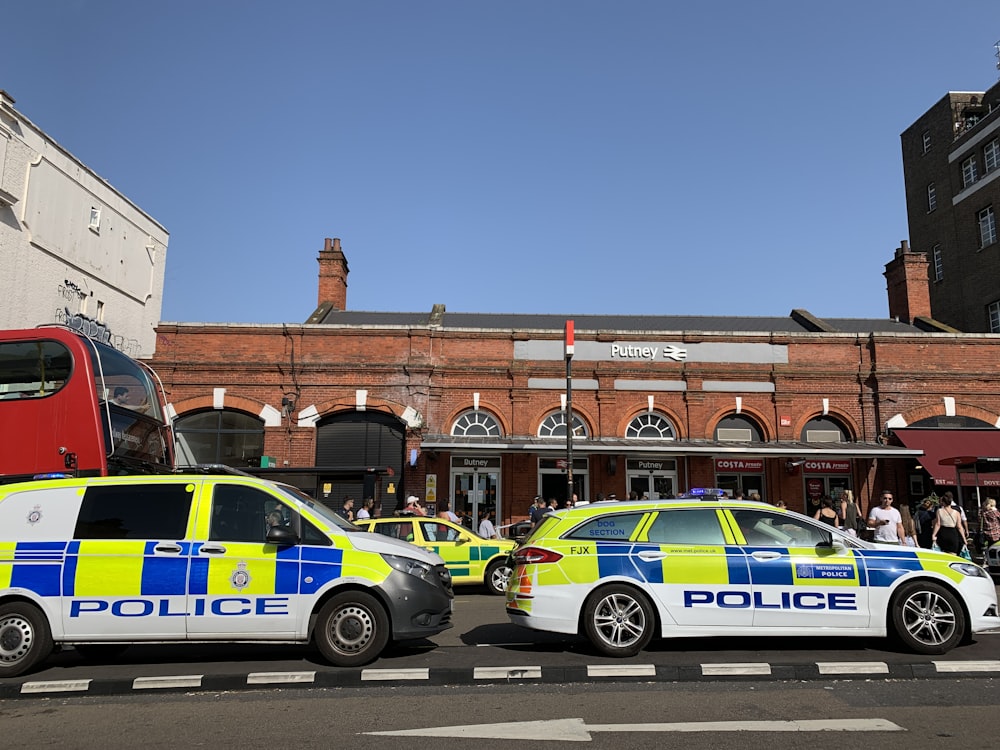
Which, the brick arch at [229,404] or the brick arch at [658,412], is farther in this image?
the brick arch at [658,412]

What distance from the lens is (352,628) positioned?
6965mm


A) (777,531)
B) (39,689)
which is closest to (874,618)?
(777,531)

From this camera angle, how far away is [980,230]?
33.7 m

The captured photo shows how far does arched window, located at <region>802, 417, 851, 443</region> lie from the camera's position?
2234 cm

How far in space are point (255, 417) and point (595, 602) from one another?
1664 cm

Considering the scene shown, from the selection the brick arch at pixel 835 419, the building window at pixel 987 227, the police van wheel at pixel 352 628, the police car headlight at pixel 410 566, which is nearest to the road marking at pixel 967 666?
the police car headlight at pixel 410 566

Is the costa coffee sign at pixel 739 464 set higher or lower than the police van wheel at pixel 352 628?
higher

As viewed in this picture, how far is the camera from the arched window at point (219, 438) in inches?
849

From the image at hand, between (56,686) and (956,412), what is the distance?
23.3 meters

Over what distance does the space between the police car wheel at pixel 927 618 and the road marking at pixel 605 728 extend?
2.28 meters

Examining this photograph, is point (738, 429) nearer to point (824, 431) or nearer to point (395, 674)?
point (824, 431)

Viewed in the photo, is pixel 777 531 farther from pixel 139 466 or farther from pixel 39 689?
pixel 139 466

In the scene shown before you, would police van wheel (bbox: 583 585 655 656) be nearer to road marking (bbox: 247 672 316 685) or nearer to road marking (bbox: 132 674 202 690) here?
road marking (bbox: 247 672 316 685)

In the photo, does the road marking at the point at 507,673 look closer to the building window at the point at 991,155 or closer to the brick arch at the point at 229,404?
the brick arch at the point at 229,404
